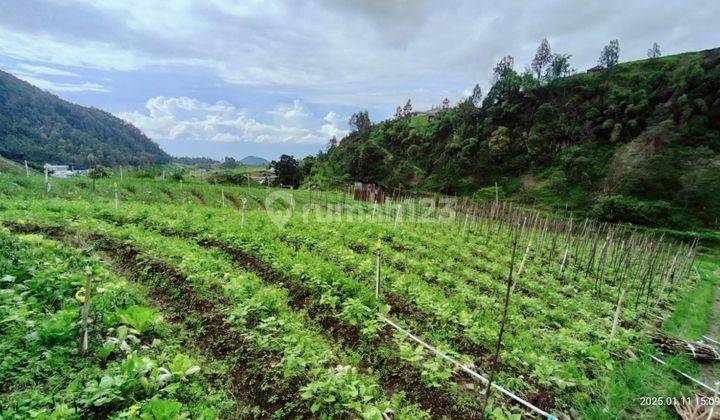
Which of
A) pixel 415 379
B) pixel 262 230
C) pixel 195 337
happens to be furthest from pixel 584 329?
pixel 262 230

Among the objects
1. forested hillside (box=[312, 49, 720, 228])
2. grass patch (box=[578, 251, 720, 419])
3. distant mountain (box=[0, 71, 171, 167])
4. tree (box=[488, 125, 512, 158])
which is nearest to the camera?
grass patch (box=[578, 251, 720, 419])

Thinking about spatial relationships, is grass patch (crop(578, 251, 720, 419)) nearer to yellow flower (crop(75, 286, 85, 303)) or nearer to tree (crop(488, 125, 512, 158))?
yellow flower (crop(75, 286, 85, 303))

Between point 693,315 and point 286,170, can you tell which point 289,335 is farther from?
point 286,170

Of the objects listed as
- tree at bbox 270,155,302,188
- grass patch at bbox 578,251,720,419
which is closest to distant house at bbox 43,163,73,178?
grass patch at bbox 578,251,720,419

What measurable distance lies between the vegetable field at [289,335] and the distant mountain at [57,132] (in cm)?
13023

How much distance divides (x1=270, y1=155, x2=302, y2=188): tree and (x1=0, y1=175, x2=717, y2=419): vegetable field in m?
56.5

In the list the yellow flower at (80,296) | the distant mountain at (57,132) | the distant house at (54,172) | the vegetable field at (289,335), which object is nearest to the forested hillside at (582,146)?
the vegetable field at (289,335)

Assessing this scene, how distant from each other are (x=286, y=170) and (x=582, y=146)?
55.4m

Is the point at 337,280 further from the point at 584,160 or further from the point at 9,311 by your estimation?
the point at 584,160

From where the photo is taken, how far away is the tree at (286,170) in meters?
67.6

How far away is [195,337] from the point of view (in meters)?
5.48

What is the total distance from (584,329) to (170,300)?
8.82m

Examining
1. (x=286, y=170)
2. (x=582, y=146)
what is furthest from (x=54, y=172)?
(x=582, y=146)

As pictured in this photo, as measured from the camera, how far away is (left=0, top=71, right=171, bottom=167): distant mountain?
109375mm
